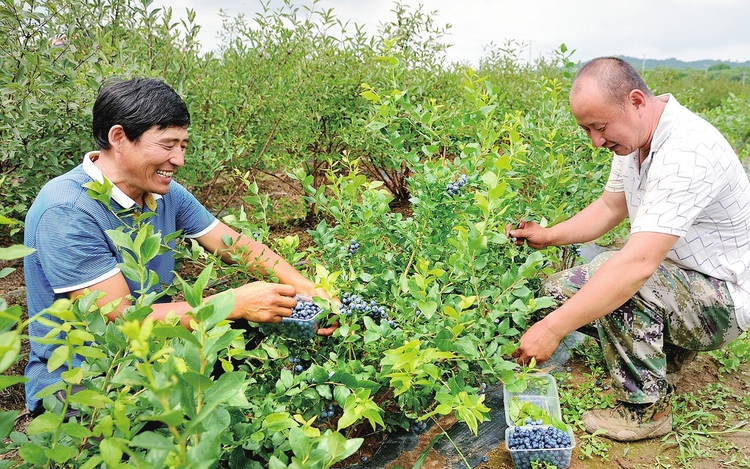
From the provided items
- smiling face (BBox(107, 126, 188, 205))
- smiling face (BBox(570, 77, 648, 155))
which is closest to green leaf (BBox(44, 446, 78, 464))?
smiling face (BBox(107, 126, 188, 205))

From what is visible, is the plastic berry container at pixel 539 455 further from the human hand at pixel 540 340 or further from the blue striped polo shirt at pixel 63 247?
the blue striped polo shirt at pixel 63 247

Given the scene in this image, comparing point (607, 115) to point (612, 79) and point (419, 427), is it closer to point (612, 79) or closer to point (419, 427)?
point (612, 79)

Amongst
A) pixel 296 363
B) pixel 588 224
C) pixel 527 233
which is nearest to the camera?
pixel 296 363

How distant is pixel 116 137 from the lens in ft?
6.19

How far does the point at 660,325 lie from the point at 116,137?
2.16 metres

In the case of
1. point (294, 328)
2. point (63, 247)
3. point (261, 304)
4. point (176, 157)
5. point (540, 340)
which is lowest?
point (540, 340)

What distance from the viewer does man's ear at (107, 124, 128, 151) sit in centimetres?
187

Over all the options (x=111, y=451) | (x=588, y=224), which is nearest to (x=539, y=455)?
(x=588, y=224)

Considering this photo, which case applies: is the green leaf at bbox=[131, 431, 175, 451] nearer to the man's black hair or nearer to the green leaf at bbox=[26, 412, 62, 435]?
the green leaf at bbox=[26, 412, 62, 435]

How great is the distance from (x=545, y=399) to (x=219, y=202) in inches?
140

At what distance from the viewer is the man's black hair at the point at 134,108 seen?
6.09 feet

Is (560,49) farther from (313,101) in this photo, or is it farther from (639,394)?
(313,101)

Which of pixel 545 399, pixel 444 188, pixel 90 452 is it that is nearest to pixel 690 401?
pixel 545 399

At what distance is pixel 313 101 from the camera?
4.31 m
